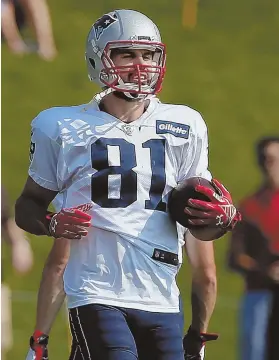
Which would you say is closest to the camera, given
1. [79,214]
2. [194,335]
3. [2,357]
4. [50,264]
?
[79,214]

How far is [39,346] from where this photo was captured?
459cm

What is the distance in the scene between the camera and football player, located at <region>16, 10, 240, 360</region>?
358cm


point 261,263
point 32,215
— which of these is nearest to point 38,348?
point 32,215

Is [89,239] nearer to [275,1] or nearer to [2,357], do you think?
[2,357]

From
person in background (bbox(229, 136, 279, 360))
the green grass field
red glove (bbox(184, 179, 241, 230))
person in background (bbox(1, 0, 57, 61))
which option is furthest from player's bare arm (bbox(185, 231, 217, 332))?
person in background (bbox(1, 0, 57, 61))

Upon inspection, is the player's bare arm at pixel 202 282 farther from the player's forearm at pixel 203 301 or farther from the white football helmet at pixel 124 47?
the white football helmet at pixel 124 47

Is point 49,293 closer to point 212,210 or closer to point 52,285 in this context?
point 52,285

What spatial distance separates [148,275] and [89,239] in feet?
0.71

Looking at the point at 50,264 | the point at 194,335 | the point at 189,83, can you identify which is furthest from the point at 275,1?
the point at 194,335

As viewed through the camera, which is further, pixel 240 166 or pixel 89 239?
pixel 240 166

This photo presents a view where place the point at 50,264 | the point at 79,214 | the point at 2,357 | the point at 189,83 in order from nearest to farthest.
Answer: the point at 79,214
the point at 50,264
the point at 2,357
the point at 189,83

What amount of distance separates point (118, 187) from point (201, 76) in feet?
15.0

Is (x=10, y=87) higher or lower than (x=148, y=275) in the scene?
lower

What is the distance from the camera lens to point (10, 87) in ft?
27.0
